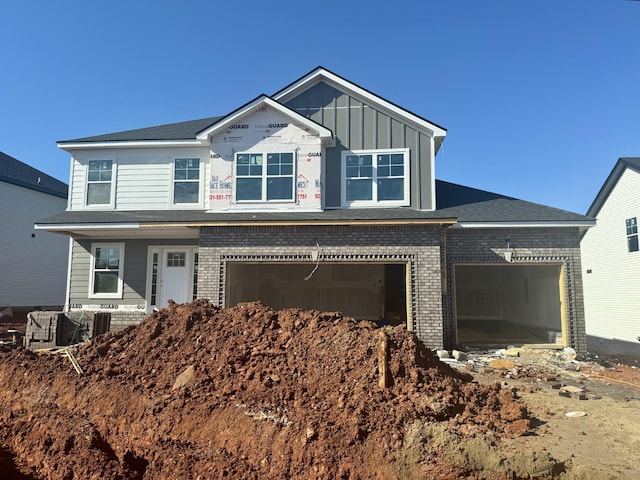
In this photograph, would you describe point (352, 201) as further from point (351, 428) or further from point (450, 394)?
point (351, 428)

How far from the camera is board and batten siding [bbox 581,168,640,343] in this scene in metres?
16.2

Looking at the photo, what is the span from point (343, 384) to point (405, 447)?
1.30 m

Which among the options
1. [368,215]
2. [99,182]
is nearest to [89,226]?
[99,182]

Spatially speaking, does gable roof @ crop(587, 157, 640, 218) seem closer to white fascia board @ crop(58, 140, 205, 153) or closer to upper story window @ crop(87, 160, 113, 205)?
white fascia board @ crop(58, 140, 205, 153)

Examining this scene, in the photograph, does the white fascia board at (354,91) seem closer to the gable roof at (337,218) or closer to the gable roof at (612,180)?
the gable roof at (337,218)

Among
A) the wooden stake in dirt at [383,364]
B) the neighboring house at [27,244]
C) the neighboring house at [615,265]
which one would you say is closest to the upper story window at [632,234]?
the neighboring house at [615,265]

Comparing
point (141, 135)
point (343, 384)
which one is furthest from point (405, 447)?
point (141, 135)

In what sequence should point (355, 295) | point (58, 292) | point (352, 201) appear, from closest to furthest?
point (352, 201) < point (355, 295) < point (58, 292)

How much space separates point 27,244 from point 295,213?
16230 mm

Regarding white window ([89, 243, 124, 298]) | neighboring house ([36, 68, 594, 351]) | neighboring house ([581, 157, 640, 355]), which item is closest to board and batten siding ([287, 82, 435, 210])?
neighboring house ([36, 68, 594, 351])

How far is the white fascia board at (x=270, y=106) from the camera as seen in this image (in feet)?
41.1

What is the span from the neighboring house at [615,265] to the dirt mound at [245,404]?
38.8 feet

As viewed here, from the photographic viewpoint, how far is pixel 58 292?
22625mm

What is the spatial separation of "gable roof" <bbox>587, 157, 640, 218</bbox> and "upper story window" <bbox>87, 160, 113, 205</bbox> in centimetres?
1883
